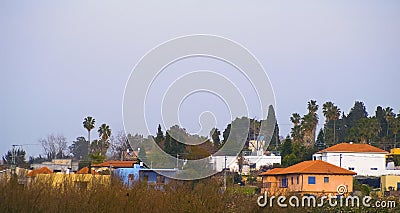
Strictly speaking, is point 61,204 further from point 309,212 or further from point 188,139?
point 188,139

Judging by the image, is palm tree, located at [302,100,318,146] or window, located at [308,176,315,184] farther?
palm tree, located at [302,100,318,146]

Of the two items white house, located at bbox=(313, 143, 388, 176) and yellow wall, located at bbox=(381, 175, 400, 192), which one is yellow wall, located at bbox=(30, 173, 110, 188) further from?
white house, located at bbox=(313, 143, 388, 176)

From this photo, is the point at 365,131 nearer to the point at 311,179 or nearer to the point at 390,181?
the point at 390,181

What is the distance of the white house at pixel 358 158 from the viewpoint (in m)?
62.7

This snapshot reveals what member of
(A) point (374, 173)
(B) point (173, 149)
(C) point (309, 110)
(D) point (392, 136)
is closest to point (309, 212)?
(B) point (173, 149)

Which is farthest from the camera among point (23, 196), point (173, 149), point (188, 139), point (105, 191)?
point (173, 149)

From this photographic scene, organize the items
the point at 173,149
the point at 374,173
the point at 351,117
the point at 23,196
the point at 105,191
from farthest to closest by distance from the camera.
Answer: the point at 351,117
the point at 374,173
the point at 173,149
the point at 105,191
the point at 23,196

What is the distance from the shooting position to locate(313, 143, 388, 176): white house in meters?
62.7

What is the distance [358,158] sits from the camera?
207 feet

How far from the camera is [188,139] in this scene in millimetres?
26094

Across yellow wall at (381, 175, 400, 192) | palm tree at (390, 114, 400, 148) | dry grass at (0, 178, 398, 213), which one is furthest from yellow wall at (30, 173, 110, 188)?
palm tree at (390, 114, 400, 148)

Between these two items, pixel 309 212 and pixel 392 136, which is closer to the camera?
pixel 309 212

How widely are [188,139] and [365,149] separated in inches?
1595

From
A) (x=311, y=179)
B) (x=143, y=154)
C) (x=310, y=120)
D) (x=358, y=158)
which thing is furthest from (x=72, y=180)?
(x=310, y=120)
